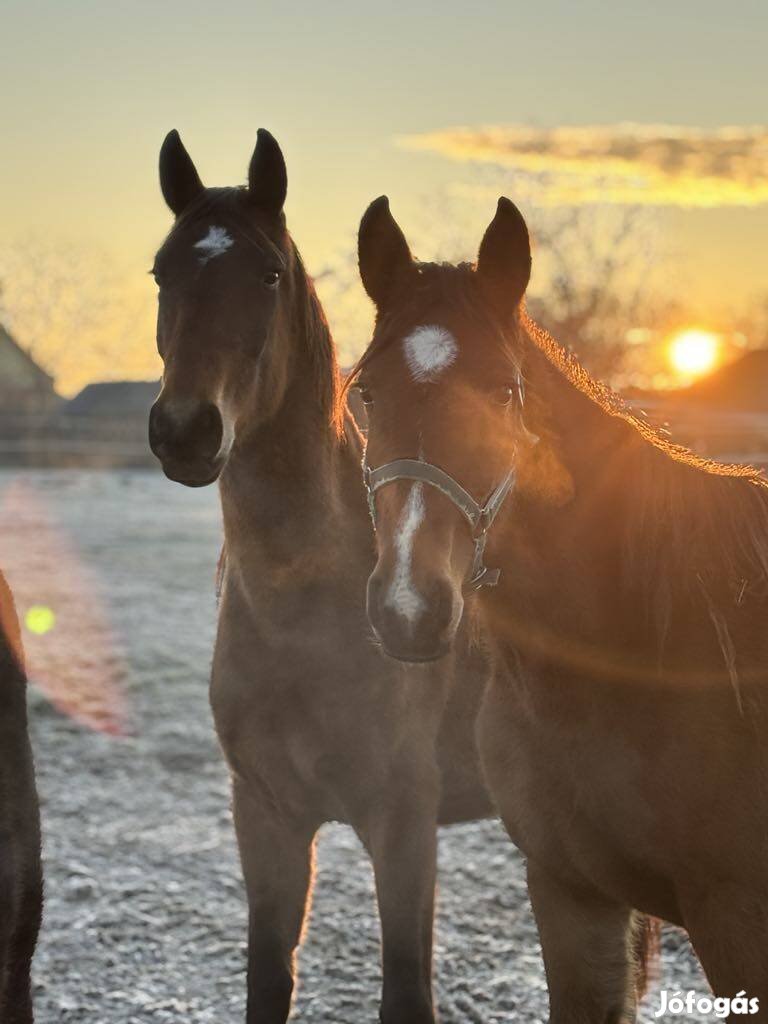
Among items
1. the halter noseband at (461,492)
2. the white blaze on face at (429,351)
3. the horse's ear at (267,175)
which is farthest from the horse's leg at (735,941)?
the horse's ear at (267,175)

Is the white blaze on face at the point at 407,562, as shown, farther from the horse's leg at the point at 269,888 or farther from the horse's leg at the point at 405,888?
the horse's leg at the point at 269,888

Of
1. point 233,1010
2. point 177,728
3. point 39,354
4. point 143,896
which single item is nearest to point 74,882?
point 143,896

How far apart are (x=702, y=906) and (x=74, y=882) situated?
4.03m

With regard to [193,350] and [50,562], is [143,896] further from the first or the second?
[50,562]

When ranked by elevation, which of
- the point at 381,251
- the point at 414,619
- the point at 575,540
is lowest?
the point at 414,619

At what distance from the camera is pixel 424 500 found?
2.46 metres

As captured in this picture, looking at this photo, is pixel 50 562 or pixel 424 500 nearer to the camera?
pixel 424 500

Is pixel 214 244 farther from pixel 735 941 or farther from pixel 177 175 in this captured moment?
pixel 735 941

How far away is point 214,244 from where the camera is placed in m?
3.39

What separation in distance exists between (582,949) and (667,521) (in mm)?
1244

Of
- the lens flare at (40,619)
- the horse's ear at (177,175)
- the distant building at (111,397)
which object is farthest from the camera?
the distant building at (111,397)

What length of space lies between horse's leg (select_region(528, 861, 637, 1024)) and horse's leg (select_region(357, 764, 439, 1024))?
1.76 feet

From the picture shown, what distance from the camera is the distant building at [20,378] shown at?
175 feet

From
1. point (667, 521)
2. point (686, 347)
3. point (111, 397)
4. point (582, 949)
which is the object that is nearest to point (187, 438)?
point (667, 521)
